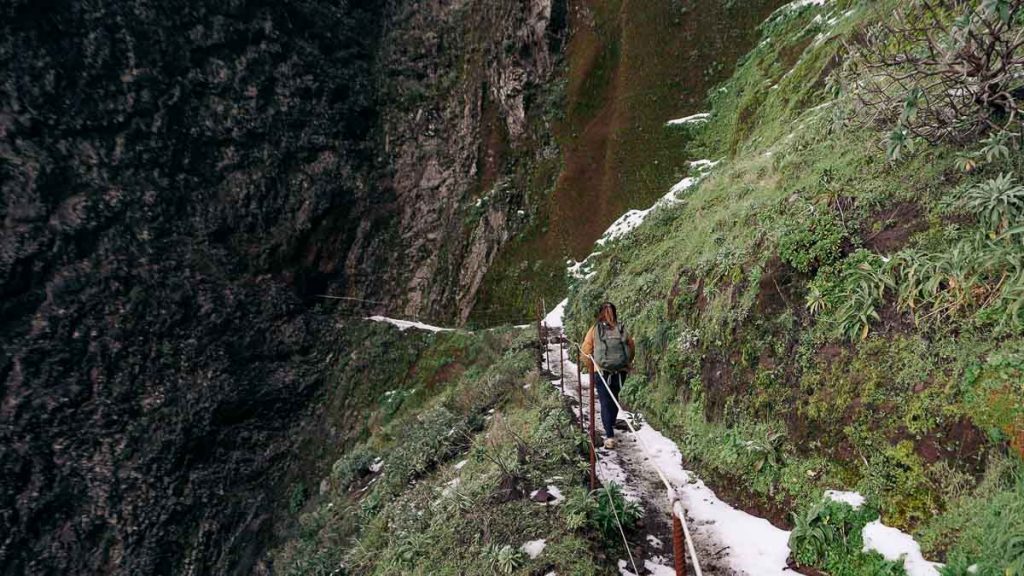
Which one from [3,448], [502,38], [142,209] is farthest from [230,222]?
[502,38]

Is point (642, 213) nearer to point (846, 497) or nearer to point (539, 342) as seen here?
point (539, 342)

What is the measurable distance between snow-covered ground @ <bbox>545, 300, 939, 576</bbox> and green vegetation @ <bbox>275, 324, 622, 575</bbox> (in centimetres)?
41

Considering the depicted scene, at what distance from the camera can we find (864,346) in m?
4.64

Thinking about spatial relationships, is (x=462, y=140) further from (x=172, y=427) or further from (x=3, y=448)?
(x=3, y=448)

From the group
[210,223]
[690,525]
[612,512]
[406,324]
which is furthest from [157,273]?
[690,525]

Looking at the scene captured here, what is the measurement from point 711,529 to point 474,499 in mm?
2735

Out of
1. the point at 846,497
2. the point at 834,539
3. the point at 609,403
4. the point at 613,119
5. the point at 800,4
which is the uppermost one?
the point at 800,4

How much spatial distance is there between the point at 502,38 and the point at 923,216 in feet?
99.0

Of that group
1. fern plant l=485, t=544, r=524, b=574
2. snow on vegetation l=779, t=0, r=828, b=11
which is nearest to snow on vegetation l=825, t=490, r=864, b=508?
fern plant l=485, t=544, r=524, b=574

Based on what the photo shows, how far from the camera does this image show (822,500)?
13.8 ft

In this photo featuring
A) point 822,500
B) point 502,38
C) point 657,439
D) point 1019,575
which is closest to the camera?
point 1019,575

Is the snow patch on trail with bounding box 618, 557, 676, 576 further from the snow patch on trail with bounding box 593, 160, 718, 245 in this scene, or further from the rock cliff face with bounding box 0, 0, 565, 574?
the rock cliff face with bounding box 0, 0, 565, 574

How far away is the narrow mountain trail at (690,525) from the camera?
13.6 feet

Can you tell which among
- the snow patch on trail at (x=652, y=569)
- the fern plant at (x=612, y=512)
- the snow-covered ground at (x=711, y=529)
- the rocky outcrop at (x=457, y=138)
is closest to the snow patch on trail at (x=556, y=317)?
the rocky outcrop at (x=457, y=138)
